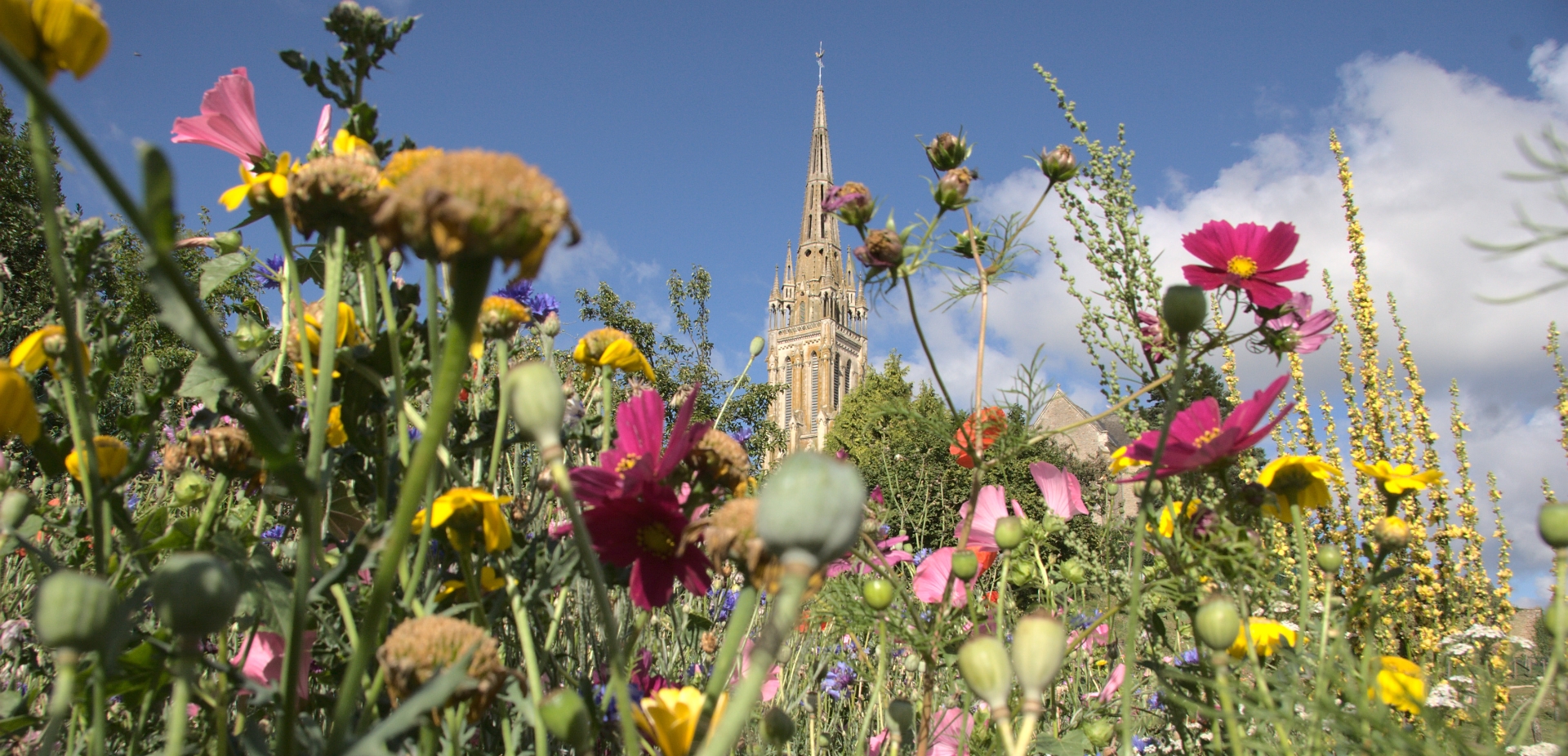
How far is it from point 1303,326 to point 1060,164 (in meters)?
0.37

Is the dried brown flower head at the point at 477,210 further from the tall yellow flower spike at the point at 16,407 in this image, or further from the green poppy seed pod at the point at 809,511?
the tall yellow flower spike at the point at 16,407

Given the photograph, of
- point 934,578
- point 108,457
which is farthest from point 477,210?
point 934,578

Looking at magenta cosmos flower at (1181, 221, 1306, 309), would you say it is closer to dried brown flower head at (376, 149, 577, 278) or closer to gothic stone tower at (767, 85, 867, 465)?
dried brown flower head at (376, 149, 577, 278)

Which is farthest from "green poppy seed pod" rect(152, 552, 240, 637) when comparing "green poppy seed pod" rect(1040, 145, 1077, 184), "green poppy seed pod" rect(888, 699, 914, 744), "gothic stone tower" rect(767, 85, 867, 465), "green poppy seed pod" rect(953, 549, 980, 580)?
"gothic stone tower" rect(767, 85, 867, 465)

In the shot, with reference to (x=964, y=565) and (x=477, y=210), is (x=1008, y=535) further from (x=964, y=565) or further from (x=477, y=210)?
(x=477, y=210)

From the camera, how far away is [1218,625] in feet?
1.75

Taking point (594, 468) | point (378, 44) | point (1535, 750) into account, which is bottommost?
point (1535, 750)

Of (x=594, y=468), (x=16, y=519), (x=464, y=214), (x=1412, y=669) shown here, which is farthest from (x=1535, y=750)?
(x=16, y=519)

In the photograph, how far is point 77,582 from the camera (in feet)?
1.10

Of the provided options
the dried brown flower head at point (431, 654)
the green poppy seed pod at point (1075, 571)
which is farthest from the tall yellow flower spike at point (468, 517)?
the green poppy seed pod at point (1075, 571)

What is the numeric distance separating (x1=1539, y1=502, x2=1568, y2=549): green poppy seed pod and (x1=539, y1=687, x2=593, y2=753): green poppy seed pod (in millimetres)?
656

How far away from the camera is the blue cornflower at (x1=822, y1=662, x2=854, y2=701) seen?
1655mm

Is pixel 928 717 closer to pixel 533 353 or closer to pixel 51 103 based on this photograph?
pixel 51 103

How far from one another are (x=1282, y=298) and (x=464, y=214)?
885 mm
